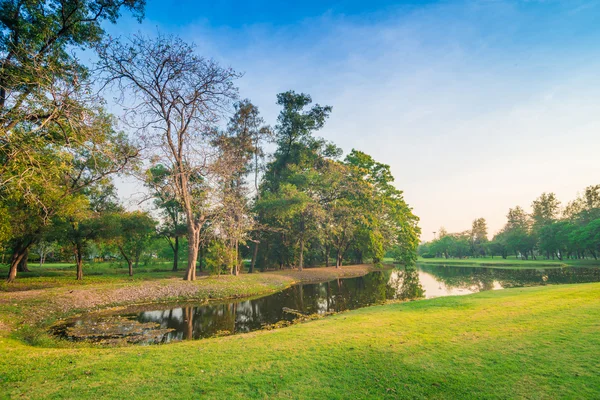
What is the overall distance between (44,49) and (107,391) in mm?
12115

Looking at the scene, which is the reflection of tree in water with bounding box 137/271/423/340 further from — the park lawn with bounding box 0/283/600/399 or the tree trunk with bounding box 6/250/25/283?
the tree trunk with bounding box 6/250/25/283

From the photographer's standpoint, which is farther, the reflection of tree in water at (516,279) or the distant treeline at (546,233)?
the distant treeline at (546,233)

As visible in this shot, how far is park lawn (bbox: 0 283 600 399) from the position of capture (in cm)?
477

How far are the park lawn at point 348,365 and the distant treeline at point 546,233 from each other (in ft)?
201

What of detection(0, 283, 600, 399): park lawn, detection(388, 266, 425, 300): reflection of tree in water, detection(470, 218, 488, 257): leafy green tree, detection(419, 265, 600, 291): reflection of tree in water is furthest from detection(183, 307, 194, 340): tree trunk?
detection(470, 218, 488, 257): leafy green tree

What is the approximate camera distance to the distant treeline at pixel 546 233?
55219mm

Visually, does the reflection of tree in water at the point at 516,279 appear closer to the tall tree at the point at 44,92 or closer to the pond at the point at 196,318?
the pond at the point at 196,318

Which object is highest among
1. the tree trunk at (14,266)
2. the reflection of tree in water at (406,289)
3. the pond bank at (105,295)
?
the tree trunk at (14,266)

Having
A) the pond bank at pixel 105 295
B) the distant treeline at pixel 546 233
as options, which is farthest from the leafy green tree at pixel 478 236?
the pond bank at pixel 105 295

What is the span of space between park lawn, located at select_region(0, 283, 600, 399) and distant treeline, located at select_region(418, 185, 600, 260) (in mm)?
61272

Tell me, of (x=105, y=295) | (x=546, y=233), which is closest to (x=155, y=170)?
(x=105, y=295)

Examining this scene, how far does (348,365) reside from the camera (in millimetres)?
5832

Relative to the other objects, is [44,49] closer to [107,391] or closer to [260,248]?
[107,391]

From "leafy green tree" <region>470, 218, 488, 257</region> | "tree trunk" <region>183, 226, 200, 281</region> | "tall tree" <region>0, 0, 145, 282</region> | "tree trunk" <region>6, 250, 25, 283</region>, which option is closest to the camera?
"tall tree" <region>0, 0, 145, 282</region>
